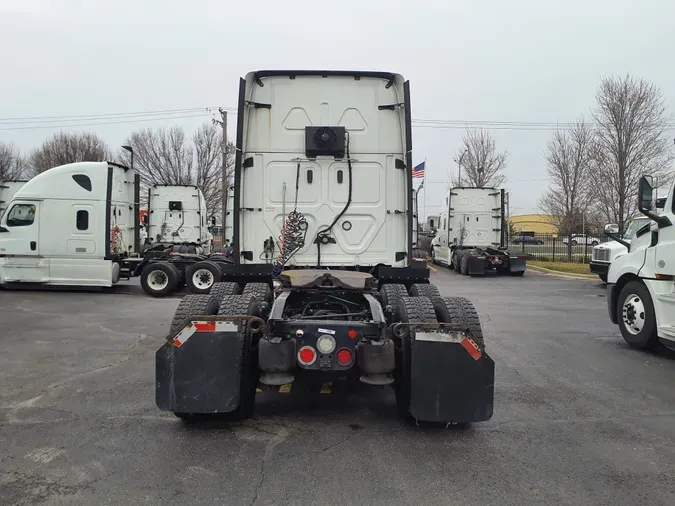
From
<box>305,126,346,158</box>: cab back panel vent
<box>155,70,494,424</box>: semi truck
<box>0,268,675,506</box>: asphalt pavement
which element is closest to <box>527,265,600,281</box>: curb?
<box>0,268,675,506</box>: asphalt pavement

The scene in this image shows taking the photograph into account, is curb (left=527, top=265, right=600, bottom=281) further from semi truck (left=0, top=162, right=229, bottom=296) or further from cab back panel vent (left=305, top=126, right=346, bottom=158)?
cab back panel vent (left=305, top=126, right=346, bottom=158)

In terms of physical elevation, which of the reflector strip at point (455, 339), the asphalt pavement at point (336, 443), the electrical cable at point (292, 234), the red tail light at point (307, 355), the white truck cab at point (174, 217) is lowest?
the asphalt pavement at point (336, 443)

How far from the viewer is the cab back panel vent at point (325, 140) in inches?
242

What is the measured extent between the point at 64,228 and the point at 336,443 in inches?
466

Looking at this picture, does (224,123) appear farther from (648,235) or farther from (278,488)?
(278,488)

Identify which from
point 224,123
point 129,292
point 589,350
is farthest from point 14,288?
point 224,123

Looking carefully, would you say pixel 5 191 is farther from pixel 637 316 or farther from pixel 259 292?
pixel 637 316

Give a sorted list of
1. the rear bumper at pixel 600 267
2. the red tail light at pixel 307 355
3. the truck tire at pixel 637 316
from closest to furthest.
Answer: the red tail light at pixel 307 355 → the truck tire at pixel 637 316 → the rear bumper at pixel 600 267

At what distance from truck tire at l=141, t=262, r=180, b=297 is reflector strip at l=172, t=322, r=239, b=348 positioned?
1040cm

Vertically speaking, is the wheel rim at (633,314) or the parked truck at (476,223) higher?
the parked truck at (476,223)

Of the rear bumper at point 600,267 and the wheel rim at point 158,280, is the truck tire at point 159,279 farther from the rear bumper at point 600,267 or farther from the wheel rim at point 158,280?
the rear bumper at point 600,267

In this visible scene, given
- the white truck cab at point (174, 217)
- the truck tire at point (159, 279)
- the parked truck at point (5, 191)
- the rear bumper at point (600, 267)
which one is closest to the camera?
the truck tire at point (159, 279)

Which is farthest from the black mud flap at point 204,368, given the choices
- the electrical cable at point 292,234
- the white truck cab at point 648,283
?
the white truck cab at point 648,283

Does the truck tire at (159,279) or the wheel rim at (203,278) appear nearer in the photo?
the truck tire at (159,279)
